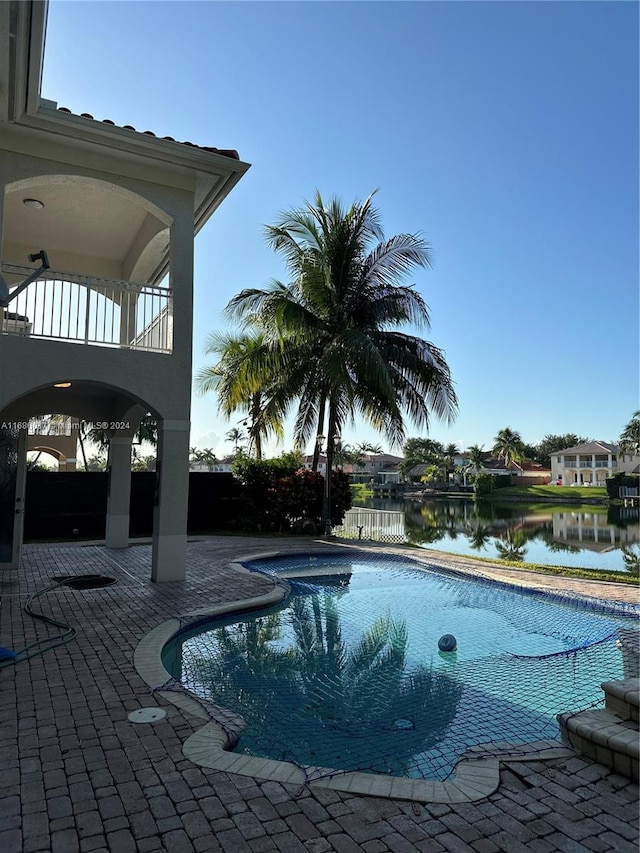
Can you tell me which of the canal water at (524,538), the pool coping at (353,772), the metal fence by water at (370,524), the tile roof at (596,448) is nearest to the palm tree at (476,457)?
the tile roof at (596,448)

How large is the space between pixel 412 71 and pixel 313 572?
32.2ft

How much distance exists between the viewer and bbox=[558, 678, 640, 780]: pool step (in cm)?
330

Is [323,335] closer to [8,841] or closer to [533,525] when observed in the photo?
[8,841]

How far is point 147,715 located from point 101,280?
734 cm

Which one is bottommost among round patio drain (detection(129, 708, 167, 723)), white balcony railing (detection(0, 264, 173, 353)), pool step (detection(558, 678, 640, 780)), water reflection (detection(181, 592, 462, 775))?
water reflection (detection(181, 592, 462, 775))

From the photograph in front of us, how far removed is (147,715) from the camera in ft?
13.8

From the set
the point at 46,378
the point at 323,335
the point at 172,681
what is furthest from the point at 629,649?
the point at 323,335

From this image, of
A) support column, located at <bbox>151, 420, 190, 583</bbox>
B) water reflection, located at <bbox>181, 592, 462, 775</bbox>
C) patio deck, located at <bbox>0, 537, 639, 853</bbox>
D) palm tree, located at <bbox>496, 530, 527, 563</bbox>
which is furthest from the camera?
palm tree, located at <bbox>496, 530, 527, 563</bbox>

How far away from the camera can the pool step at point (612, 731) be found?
3.30 metres

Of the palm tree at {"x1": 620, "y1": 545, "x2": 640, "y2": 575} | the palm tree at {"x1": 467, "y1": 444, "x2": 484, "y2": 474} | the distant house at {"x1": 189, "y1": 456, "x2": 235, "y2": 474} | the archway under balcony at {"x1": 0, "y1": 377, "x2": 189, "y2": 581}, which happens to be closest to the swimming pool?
the archway under balcony at {"x1": 0, "y1": 377, "x2": 189, "y2": 581}

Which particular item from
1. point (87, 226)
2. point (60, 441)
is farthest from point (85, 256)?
point (60, 441)

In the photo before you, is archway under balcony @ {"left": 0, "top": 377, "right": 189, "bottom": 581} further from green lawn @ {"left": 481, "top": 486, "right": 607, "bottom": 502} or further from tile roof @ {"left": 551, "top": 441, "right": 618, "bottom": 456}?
tile roof @ {"left": 551, "top": 441, "right": 618, "bottom": 456}

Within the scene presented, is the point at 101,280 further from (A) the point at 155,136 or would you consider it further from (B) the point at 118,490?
(B) the point at 118,490

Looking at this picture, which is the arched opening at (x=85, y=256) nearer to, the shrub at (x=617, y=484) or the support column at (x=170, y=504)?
the support column at (x=170, y=504)
